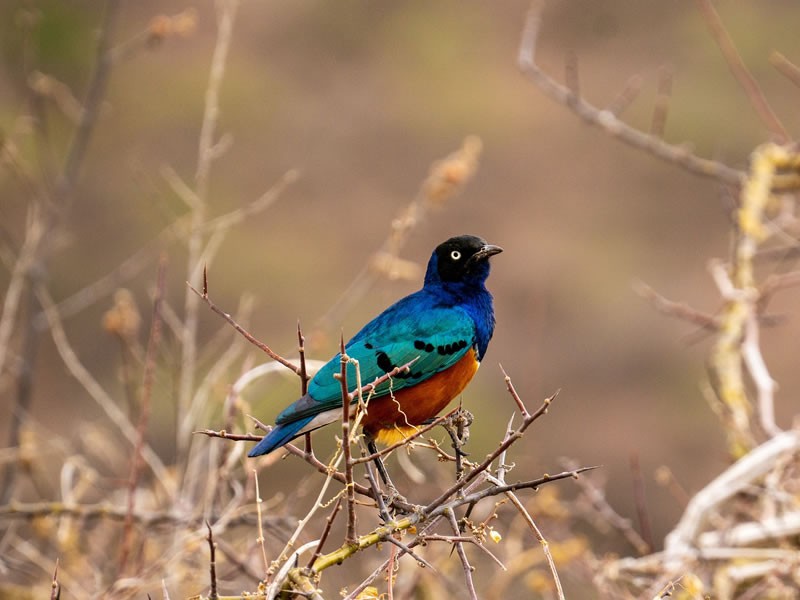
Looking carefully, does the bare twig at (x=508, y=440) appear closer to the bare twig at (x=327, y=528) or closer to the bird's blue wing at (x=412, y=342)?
the bare twig at (x=327, y=528)

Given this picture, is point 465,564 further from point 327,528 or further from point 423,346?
point 423,346

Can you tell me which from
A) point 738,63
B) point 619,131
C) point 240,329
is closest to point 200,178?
point 619,131

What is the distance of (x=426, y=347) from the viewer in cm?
397

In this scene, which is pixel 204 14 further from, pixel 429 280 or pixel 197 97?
pixel 429 280

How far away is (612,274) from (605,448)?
2550mm

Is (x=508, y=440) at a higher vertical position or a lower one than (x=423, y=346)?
lower

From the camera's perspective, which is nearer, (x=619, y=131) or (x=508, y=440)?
(x=508, y=440)

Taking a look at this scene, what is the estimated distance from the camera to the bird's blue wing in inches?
154

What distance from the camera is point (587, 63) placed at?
15969 mm

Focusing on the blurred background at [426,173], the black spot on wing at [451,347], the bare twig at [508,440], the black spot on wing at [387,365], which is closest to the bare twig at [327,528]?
the bare twig at [508,440]

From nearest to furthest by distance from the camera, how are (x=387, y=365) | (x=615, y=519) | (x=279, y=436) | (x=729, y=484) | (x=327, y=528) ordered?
(x=327, y=528) → (x=279, y=436) → (x=387, y=365) → (x=729, y=484) → (x=615, y=519)

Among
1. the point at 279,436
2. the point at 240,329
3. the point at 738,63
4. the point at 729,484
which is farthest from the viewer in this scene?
the point at 738,63

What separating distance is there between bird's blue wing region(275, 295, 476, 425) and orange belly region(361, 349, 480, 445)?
0.04 meters

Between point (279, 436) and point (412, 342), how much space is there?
2.60ft
